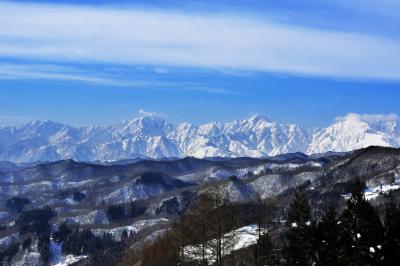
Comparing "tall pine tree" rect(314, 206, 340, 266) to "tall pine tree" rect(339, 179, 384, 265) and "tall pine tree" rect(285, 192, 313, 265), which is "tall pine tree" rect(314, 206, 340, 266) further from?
"tall pine tree" rect(339, 179, 384, 265)

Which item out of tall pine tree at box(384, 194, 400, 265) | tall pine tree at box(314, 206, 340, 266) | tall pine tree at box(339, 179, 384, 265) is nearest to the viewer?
tall pine tree at box(339, 179, 384, 265)

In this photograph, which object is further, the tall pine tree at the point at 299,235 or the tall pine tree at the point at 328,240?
the tall pine tree at the point at 299,235

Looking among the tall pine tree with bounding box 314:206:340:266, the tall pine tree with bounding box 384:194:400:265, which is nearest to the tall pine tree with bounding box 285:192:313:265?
the tall pine tree with bounding box 314:206:340:266

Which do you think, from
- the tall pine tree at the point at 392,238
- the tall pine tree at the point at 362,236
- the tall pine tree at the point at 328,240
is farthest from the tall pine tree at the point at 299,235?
the tall pine tree at the point at 392,238

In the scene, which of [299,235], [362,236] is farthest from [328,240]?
[362,236]

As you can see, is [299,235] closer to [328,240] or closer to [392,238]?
[328,240]

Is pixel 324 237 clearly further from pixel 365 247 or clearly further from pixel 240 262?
pixel 240 262

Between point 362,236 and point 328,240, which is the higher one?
point 362,236

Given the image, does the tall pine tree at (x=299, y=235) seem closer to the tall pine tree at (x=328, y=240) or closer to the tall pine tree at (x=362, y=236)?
the tall pine tree at (x=328, y=240)

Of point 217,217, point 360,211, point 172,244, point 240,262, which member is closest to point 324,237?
point 360,211
